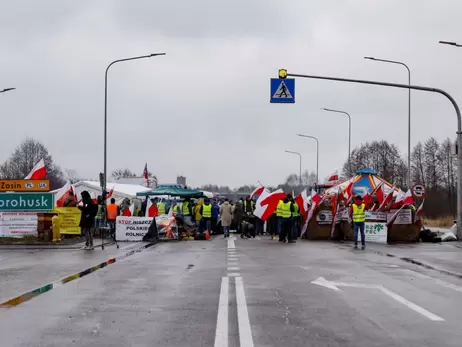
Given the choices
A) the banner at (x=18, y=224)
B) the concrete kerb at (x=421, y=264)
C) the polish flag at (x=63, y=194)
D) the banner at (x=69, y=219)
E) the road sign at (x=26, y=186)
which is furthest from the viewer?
the polish flag at (x=63, y=194)

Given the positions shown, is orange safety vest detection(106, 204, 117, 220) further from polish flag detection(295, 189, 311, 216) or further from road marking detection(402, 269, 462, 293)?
road marking detection(402, 269, 462, 293)

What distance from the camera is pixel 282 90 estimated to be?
1031 inches

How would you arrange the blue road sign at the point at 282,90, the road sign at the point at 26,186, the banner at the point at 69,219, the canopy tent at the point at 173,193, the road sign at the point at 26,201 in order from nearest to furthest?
the blue road sign at the point at 282,90
the road sign at the point at 26,201
the road sign at the point at 26,186
the banner at the point at 69,219
the canopy tent at the point at 173,193

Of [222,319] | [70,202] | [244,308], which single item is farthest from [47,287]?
[70,202]

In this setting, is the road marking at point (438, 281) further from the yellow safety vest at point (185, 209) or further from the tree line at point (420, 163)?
the tree line at point (420, 163)

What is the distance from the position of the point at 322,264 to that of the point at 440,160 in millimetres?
A: 78933

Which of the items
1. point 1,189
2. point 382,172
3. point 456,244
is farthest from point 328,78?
point 382,172

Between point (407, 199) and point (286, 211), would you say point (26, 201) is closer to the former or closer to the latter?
point (286, 211)

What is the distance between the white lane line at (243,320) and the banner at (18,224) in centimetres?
1641

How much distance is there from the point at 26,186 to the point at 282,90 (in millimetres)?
10617

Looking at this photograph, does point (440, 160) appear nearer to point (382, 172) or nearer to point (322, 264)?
point (382, 172)

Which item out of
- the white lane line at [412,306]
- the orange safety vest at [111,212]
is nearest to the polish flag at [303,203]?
the orange safety vest at [111,212]

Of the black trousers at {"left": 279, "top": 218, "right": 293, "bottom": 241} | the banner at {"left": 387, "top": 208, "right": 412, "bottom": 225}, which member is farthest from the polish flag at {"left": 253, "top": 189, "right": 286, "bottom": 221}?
the banner at {"left": 387, "top": 208, "right": 412, "bottom": 225}

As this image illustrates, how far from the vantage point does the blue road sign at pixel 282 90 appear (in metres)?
26.1
